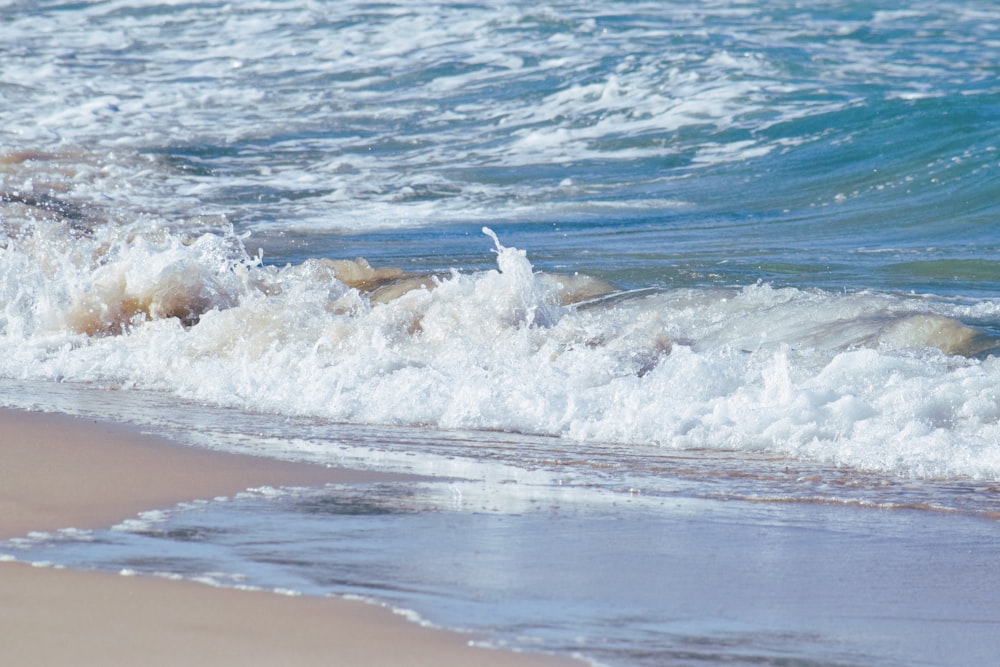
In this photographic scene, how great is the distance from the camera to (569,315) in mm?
6355

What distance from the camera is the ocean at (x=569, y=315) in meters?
2.99

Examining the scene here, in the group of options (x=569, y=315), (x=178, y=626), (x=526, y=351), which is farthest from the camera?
(x=569, y=315)

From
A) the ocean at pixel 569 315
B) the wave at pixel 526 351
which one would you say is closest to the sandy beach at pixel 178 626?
the ocean at pixel 569 315

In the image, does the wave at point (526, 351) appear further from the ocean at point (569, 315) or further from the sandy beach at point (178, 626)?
the sandy beach at point (178, 626)

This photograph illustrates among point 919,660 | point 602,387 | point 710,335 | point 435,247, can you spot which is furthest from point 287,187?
point 919,660

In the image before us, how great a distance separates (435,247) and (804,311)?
13.1 ft

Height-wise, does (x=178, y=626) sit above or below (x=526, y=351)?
above

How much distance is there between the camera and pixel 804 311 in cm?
657

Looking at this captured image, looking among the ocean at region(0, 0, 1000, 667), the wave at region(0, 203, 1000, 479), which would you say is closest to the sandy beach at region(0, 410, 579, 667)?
the ocean at region(0, 0, 1000, 667)

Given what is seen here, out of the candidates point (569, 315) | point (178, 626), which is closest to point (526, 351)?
point (569, 315)

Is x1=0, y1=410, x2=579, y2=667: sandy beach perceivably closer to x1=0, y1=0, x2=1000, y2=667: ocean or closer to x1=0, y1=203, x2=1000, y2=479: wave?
x1=0, y1=0, x2=1000, y2=667: ocean

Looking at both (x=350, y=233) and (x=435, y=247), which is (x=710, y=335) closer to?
(x=435, y=247)

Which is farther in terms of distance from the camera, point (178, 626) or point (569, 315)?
point (569, 315)

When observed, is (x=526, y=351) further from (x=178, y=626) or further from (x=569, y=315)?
(x=178, y=626)
